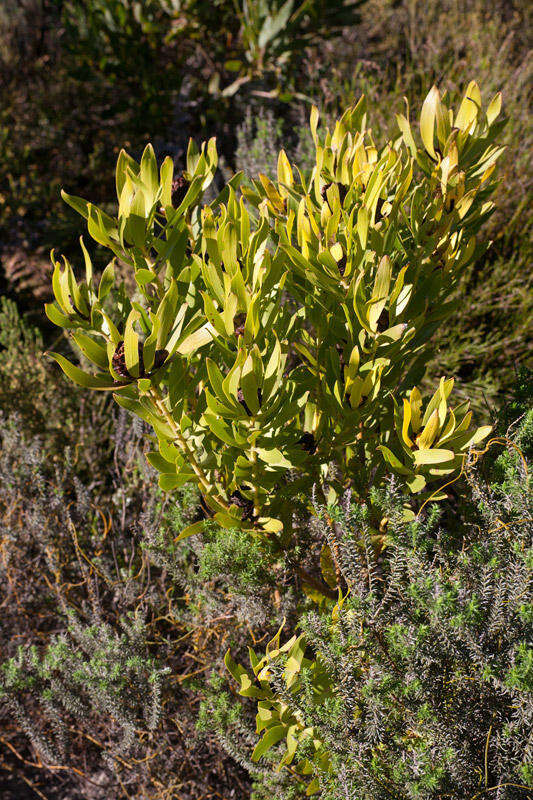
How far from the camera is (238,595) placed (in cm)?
130

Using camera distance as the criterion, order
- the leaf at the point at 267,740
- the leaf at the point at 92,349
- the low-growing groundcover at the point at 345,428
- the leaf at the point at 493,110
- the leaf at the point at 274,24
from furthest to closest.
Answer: the leaf at the point at 274,24
the leaf at the point at 493,110
the leaf at the point at 267,740
the low-growing groundcover at the point at 345,428
the leaf at the point at 92,349

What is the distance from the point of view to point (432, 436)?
1019 millimetres

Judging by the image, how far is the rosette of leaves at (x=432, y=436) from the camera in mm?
1005

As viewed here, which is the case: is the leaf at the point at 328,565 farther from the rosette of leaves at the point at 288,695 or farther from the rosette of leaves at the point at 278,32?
the rosette of leaves at the point at 278,32

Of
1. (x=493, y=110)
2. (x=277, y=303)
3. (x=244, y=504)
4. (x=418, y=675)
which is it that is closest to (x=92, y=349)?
(x=277, y=303)

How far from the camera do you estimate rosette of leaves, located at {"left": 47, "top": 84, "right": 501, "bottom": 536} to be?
92 cm

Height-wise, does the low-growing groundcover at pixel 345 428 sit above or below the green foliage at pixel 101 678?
above

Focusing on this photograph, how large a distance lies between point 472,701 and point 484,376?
1.54 m

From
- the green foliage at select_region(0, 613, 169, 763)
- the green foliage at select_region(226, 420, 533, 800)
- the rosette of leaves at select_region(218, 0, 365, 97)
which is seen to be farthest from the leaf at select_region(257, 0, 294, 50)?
the green foliage at select_region(0, 613, 169, 763)

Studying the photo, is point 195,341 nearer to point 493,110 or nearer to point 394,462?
point 394,462

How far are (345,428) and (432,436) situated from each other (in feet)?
0.57

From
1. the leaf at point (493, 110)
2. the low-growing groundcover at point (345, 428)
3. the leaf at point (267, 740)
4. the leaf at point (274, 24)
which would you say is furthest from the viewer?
the leaf at point (274, 24)

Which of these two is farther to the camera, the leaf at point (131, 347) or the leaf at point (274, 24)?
the leaf at point (274, 24)

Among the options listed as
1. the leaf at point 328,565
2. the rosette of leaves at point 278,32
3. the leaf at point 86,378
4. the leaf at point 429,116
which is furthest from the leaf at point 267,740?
the rosette of leaves at point 278,32
